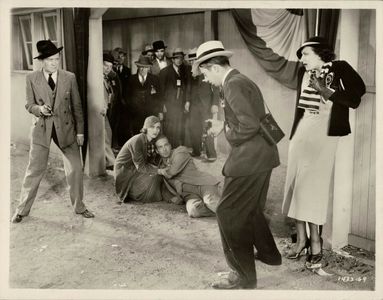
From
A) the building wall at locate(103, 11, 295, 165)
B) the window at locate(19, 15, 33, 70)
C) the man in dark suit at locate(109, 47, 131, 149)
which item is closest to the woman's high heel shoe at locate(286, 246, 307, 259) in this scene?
the building wall at locate(103, 11, 295, 165)

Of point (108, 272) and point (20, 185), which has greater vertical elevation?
point (20, 185)

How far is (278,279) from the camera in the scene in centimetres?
274

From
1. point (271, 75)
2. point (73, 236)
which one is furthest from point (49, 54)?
point (271, 75)

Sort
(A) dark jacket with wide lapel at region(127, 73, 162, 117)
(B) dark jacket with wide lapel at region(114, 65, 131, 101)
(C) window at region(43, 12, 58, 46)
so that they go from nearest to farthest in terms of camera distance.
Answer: (C) window at region(43, 12, 58, 46) < (A) dark jacket with wide lapel at region(127, 73, 162, 117) < (B) dark jacket with wide lapel at region(114, 65, 131, 101)

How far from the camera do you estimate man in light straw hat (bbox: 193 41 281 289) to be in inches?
102

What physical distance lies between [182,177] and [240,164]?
106 centimetres

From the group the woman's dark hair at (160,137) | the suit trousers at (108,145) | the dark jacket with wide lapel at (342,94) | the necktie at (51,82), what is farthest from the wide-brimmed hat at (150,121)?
the dark jacket with wide lapel at (342,94)

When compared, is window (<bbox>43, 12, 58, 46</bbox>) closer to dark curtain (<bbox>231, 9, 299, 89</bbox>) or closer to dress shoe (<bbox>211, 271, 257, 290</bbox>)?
dark curtain (<bbox>231, 9, 299, 89</bbox>)

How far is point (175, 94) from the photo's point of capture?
336cm

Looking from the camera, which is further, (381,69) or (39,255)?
(39,255)

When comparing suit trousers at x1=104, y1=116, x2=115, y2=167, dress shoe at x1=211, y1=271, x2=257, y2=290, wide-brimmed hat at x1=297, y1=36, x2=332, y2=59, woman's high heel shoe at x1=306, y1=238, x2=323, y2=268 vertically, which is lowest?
dress shoe at x1=211, y1=271, x2=257, y2=290

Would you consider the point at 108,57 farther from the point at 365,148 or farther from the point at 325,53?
the point at 365,148

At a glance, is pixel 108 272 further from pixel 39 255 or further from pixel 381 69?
pixel 381 69

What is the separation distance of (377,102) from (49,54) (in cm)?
188
